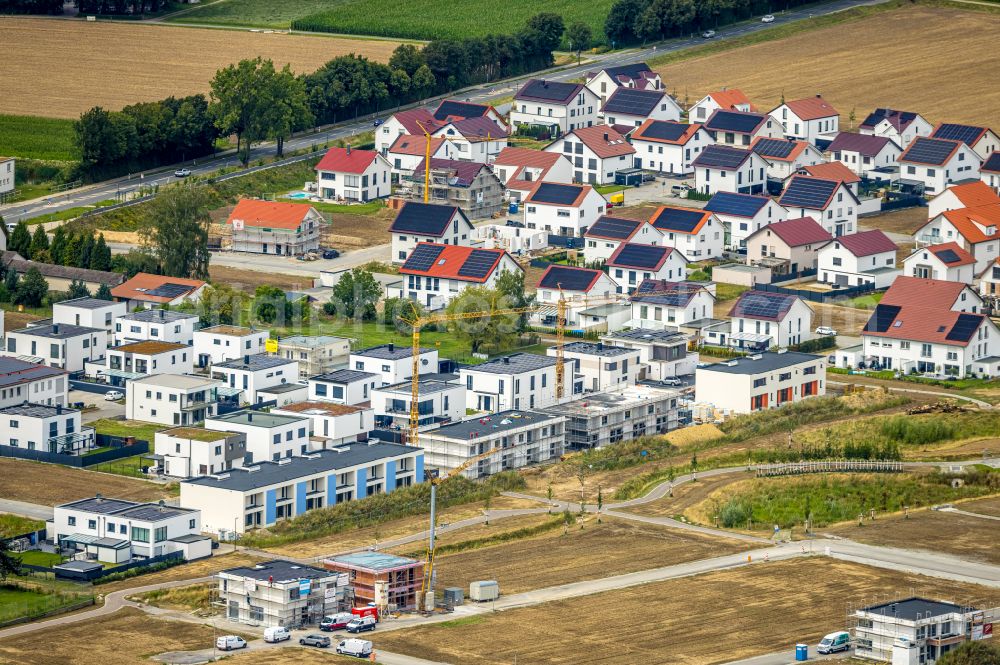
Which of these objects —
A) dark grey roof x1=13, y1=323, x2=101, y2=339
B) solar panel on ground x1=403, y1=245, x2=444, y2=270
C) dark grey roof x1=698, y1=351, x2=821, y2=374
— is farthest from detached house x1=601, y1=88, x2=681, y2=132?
dark grey roof x1=13, y1=323, x2=101, y2=339

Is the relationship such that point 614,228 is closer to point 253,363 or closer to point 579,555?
point 253,363

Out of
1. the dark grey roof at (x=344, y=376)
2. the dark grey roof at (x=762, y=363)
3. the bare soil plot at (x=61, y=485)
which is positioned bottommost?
the bare soil plot at (x=61, y=485)

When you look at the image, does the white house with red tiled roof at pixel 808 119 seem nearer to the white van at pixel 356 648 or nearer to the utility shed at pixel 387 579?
the utility shed at pixel 387 579

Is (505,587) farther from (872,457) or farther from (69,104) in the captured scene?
(69,104)

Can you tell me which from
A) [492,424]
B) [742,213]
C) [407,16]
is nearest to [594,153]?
[742,213]

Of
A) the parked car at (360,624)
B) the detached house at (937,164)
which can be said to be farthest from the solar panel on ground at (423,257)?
the parked car at (360,624)

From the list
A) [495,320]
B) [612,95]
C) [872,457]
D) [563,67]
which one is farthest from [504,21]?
[872,457]
